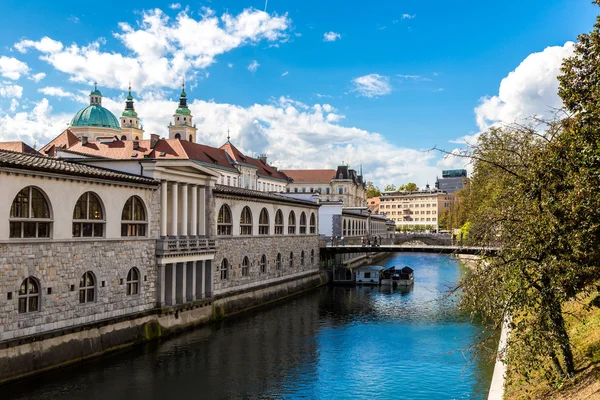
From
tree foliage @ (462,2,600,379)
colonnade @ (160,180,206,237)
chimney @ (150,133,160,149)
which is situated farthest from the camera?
chimney @ (150,133,160,149)

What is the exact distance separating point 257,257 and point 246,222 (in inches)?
129

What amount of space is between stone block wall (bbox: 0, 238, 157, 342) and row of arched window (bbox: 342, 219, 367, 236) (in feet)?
171

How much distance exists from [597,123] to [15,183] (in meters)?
22.6

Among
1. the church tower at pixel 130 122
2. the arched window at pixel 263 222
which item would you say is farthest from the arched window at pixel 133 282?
the church tower at pixel 130 122

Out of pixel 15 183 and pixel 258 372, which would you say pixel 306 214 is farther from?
pixel 15 183

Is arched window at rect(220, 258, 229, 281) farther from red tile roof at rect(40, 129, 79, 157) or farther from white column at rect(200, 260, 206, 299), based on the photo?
red tile roof at rect(40, 129, 79, 157)

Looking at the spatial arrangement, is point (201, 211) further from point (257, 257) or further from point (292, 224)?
point (292, 224)

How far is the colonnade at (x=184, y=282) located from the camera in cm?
3659

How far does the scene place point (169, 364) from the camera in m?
29.3

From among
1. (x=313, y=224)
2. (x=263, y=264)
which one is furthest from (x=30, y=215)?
(x=313, y=224)

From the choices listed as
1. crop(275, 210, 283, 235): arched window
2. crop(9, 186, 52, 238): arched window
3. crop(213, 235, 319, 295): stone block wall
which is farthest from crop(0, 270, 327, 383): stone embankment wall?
crop(275, 210, 283, 235): arched window

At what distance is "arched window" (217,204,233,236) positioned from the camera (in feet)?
147

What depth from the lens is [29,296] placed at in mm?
A: 26547

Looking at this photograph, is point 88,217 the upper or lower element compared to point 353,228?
upper
